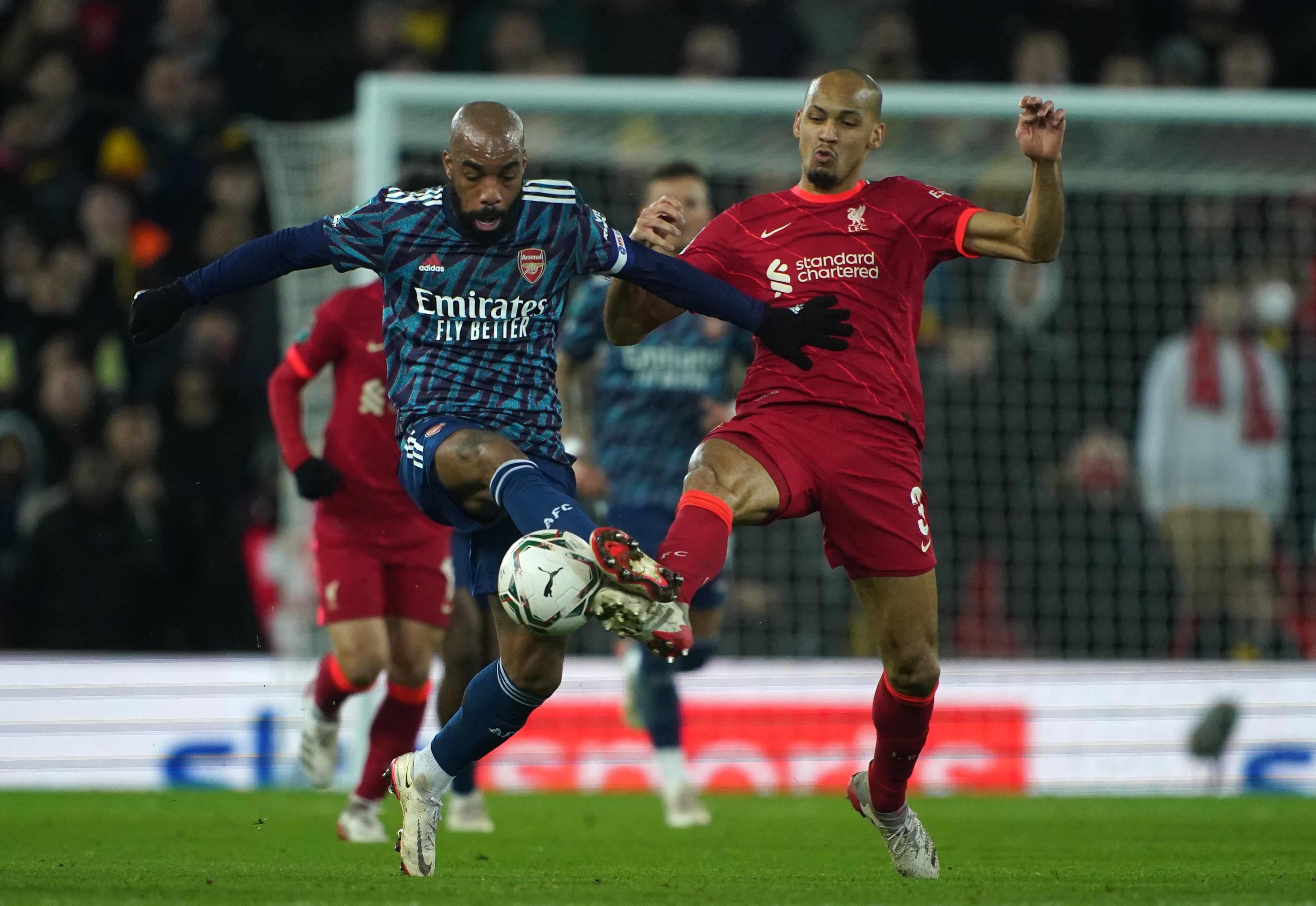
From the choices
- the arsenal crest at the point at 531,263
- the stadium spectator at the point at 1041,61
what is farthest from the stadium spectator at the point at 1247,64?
the arsenal crest at the point at 531,263

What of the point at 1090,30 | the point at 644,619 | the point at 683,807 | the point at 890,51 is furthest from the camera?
the point at 1090,30

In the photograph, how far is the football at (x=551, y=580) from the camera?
4.76 m

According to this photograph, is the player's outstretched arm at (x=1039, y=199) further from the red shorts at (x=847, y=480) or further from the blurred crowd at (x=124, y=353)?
the blurred crowd at (x=124, y=353)

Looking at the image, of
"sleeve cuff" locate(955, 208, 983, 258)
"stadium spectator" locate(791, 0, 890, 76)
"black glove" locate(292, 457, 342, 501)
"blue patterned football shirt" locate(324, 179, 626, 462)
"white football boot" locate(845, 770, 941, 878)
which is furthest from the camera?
"stadium spectator" locate(791, 0, 890, 76)

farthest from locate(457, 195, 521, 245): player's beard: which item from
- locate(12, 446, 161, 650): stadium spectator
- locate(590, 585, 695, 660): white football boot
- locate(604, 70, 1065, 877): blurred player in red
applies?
locate(12, 446, 161, 650): stadium spectator

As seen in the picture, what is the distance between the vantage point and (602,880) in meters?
5.41

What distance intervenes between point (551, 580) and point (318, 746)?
306 cm

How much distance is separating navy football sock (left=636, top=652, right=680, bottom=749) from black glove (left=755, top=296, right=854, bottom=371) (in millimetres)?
2875

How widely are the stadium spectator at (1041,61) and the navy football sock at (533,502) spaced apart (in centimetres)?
869

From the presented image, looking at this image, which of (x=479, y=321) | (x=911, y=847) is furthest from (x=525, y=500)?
(x=911, y=847)

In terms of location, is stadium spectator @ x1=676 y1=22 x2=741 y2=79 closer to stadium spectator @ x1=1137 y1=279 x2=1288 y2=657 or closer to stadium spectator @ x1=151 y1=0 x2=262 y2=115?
stadium spectator @ x1=151 y1=0 x2=262 y2=115

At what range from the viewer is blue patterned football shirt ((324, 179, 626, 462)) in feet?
17.8

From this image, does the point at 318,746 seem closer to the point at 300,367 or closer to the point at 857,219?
the point at 300,367

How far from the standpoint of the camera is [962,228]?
5812 millimetres
